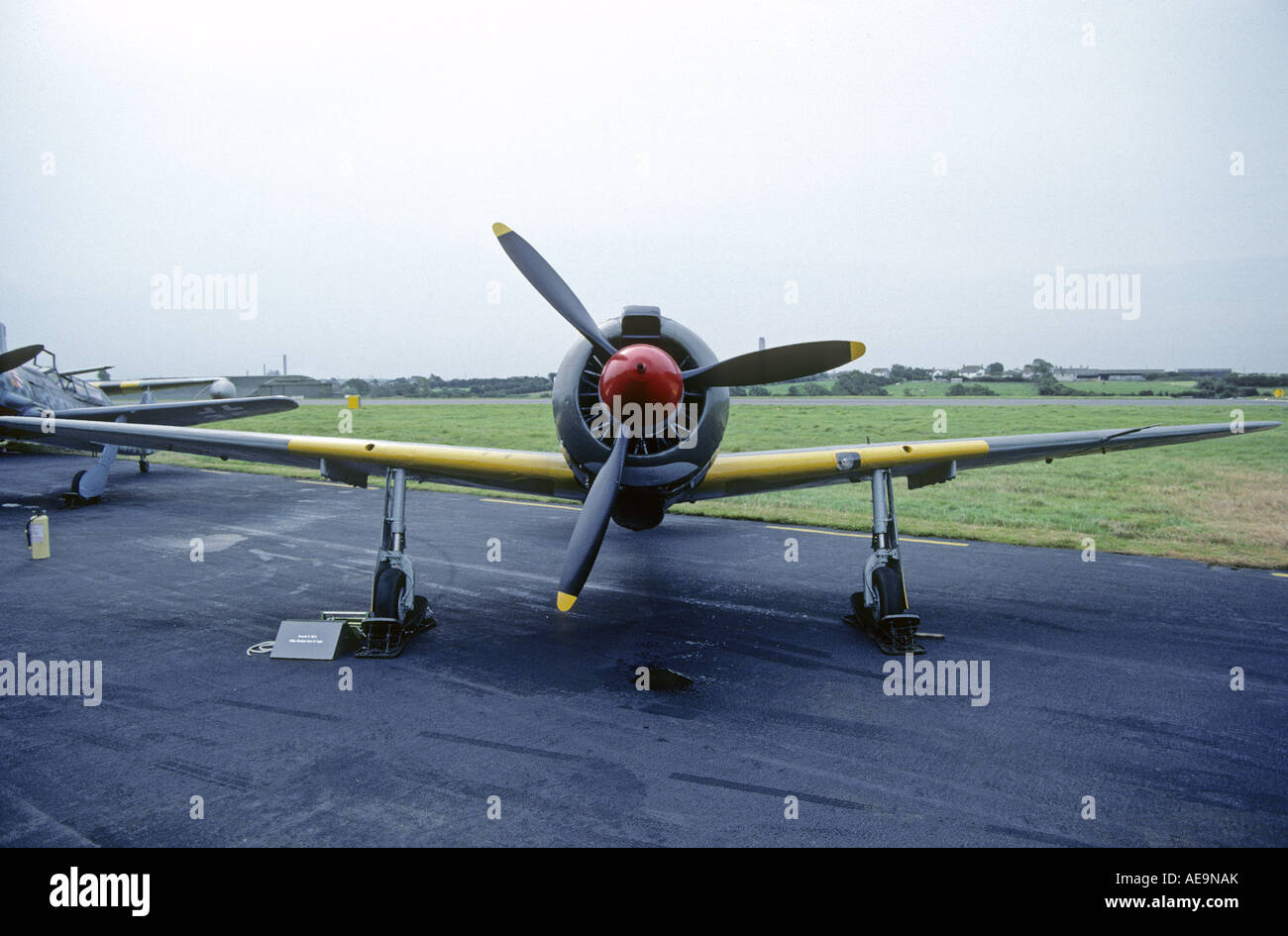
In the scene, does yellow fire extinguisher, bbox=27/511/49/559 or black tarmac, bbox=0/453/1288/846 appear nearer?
black tarmac, bbox=0/453/1288/846

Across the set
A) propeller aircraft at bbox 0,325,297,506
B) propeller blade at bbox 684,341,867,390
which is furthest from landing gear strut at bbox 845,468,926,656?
propeller aircraft at bbox 0,325,297,506

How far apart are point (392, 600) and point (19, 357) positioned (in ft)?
45.9

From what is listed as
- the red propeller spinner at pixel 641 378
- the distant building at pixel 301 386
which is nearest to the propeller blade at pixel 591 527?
the red propeller spinner at pixel 641 378

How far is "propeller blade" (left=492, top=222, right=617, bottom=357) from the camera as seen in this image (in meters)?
6.48

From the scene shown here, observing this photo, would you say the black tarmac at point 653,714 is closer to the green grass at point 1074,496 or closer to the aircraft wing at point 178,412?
the green grass at point 1074,496

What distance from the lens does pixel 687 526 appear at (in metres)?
13.4

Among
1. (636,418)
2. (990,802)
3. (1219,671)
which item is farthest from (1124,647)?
(636,418)

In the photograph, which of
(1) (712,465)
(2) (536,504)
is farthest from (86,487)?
(1) (712,465)

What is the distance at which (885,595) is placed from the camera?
282 inches

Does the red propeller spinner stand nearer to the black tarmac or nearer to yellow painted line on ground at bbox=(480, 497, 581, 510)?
the black tarmac

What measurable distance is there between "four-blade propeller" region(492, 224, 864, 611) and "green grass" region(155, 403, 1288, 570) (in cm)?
782

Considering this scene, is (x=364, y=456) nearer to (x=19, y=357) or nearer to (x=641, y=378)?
(x=641, y=378)
